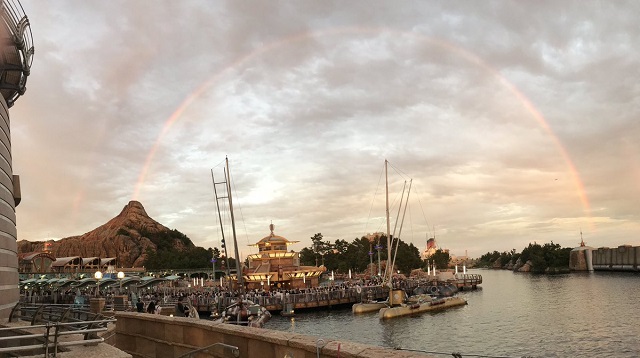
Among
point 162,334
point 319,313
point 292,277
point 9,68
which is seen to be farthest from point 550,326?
point 9,68

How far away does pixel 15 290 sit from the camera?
2172 centimetres

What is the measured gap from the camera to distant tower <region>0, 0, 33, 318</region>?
65.4 ft

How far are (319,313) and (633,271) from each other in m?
166

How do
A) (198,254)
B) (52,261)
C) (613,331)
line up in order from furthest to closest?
(198,254), (52,261), (613,331)

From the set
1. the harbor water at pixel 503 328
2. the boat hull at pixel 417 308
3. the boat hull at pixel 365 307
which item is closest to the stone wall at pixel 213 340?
the harbor water at pixel 503 328

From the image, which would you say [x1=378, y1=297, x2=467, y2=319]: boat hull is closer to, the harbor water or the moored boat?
the harbor water

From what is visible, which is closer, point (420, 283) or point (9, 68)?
point (9, 68)

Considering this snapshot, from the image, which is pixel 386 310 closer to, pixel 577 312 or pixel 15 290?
pixel 577 312

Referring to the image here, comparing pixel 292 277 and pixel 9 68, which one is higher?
pixel 9 68

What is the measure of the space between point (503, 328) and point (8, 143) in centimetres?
5089

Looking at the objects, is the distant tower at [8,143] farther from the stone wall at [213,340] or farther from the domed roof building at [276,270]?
the domed roof building at [276,270]

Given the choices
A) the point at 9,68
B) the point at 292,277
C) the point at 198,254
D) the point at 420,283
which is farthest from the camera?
the point at 198,254

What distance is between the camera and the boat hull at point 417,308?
61844 millimetres

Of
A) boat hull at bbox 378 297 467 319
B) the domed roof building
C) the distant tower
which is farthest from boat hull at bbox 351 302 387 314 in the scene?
the distant tower
